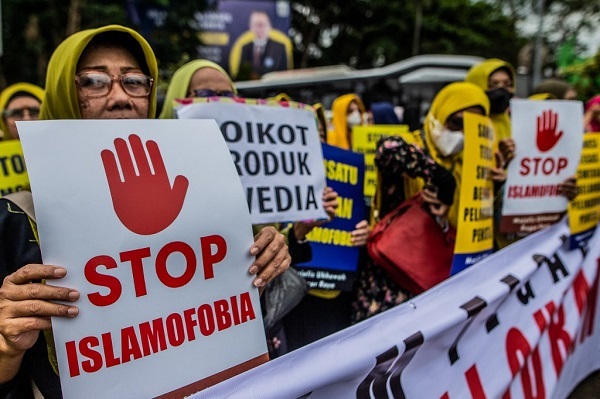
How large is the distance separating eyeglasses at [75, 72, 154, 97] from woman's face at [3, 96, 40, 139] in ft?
8.54

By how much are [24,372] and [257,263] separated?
60 cm

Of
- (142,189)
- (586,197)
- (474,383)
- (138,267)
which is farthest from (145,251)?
(586,197)

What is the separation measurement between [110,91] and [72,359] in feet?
2.63

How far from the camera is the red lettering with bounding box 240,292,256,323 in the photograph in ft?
4.24

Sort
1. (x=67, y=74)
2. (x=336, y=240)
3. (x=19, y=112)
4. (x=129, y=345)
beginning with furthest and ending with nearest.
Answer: (x=19, y=112), (x=336, y=240), (x=67, y=74), (x=129, y=345)

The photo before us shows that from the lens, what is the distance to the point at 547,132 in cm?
266

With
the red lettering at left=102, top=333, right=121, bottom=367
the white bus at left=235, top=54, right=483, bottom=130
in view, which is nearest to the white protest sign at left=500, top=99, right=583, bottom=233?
the red lettering at left=102, top=333, right=121, bottom=367

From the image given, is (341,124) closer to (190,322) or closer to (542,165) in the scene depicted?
(542,165)

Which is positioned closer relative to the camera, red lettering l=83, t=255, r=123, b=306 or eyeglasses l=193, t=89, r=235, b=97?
red lettering l=83, t=255, r=123, b=306

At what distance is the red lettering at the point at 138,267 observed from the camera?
1.13 m

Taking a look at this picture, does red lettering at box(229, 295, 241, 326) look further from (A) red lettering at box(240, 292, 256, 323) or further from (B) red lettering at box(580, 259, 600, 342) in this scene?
(B) red lettering at box(580, 259, 600, 342)

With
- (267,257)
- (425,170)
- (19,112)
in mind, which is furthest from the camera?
(19,112)

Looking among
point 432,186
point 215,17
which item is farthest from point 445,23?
point 432,186

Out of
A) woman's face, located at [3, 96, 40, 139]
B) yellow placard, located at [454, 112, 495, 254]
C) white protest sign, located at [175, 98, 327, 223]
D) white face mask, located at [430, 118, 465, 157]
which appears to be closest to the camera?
white protest sign, located at [175, 98, 327, 223]
